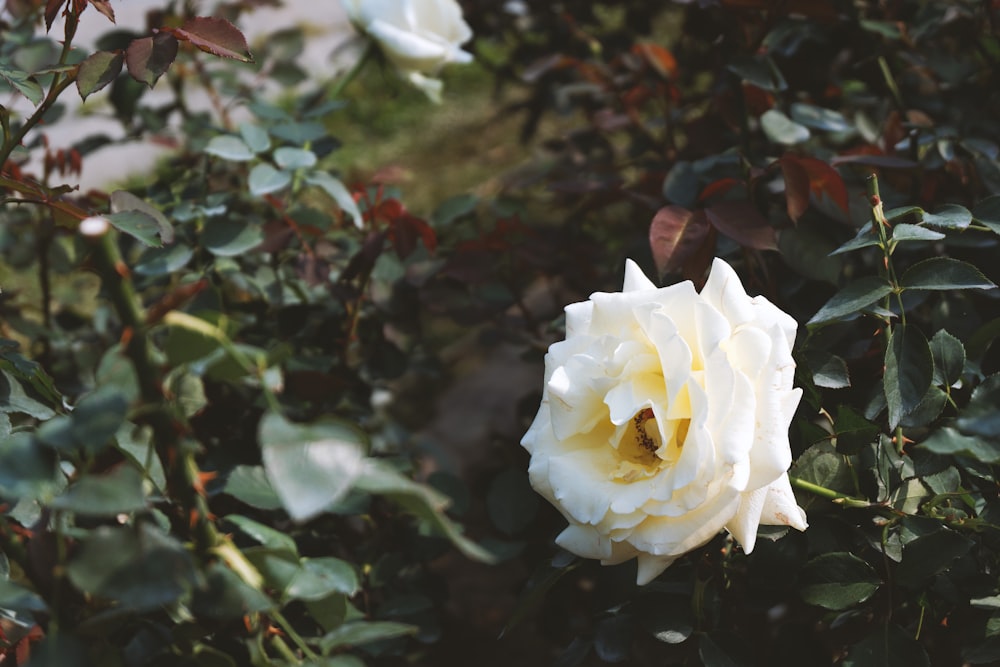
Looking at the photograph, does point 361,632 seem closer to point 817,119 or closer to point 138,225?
point 138,225

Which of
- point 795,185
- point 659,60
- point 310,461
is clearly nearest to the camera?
point 310,461

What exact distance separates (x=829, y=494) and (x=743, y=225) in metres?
0.31

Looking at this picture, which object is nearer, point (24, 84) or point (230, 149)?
point (24, 84)

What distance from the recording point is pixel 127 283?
0.57m

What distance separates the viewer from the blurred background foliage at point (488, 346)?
595 millimetres

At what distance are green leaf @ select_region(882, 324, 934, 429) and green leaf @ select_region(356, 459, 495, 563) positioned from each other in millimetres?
394

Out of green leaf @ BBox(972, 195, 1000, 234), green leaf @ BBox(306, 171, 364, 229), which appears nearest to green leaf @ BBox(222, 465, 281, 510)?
green leaf @ BBox(306, 171, 364, 229)

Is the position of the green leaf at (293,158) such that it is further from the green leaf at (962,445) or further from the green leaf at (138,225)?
the green leaf at (962,445)

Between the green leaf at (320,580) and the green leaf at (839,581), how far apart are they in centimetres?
37

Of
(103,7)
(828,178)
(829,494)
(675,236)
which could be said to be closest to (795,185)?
(828,178)

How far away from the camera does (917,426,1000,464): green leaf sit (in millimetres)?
612

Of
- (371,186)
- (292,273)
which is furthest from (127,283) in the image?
(371,186)

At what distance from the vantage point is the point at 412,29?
1237 millimetres

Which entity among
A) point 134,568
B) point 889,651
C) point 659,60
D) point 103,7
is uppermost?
point 103,7
